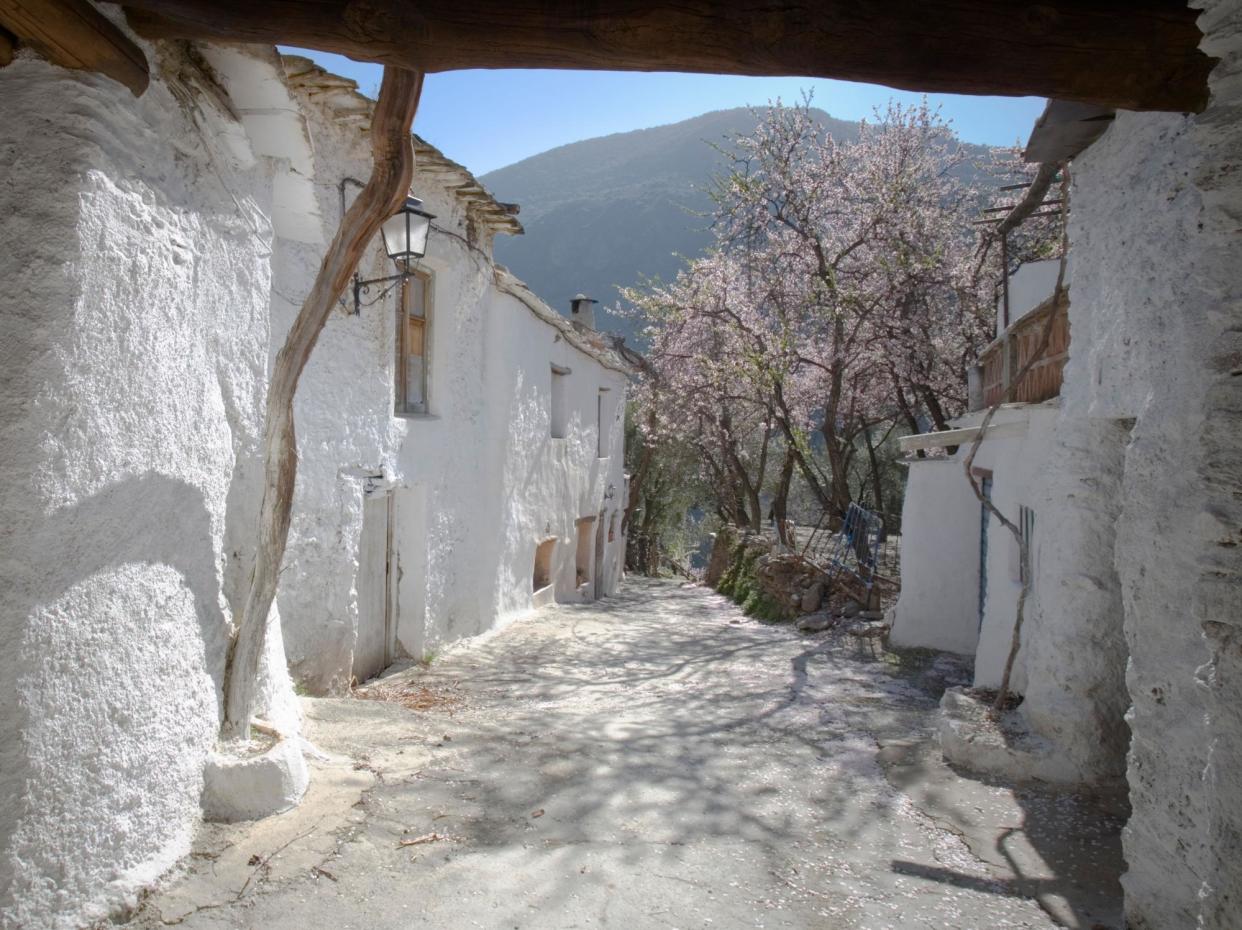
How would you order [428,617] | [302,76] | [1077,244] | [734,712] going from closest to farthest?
1. [1077,244]
2. [302,76]
3. [734,712]
4. [428,617]

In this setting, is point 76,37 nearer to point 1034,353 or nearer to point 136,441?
point 136,441

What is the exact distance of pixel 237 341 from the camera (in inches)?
150

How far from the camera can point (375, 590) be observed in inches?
285

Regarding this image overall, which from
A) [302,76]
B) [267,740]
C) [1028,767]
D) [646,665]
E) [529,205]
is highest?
[529,205]

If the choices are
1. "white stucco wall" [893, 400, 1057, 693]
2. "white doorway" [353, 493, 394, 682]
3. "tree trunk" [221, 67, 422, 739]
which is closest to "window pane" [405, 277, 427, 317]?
"white doorway" [353, 493, 394, 682]

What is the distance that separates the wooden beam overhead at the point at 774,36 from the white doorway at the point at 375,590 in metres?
4.69

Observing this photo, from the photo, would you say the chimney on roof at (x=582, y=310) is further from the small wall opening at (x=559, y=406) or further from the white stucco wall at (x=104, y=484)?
the white stucco wall at (x=104, y=484)

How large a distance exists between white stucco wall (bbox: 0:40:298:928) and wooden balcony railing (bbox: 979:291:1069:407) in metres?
4.15

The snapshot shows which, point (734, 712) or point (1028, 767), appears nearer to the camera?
point (1028, 767)

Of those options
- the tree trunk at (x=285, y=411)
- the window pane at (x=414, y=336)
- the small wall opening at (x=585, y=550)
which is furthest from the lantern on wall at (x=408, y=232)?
the small wall opening at (x=585, y=550)

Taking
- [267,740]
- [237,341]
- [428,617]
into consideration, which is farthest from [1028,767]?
[428,617]

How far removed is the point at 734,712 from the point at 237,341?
441cm

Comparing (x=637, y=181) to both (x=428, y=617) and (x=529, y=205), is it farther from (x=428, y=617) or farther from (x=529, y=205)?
(x=428, y=617)

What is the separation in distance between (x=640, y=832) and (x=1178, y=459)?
2601 millimetres
